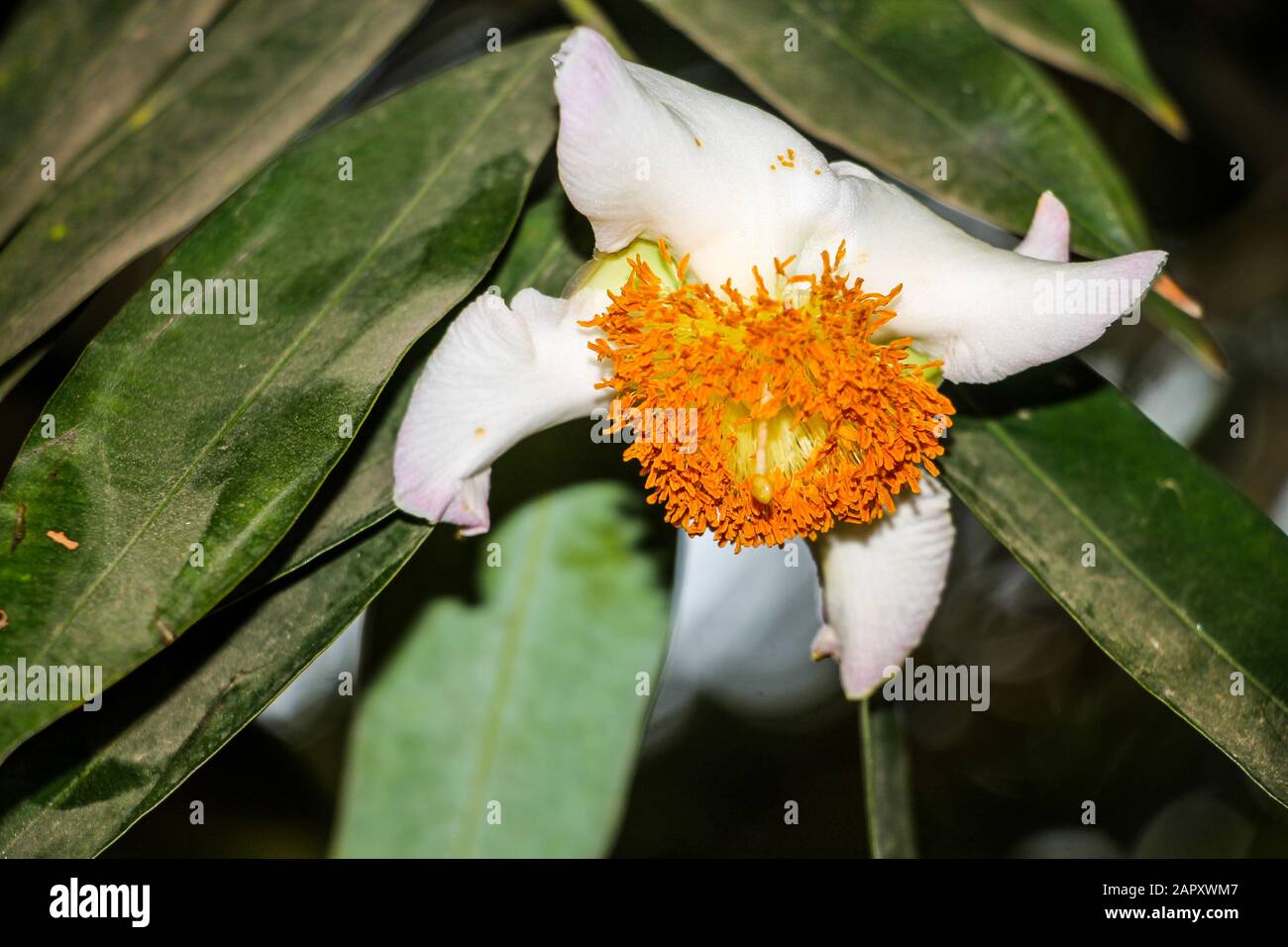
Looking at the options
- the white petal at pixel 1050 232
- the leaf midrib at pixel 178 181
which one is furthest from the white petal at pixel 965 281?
the leaf midrib at pixel 178 181

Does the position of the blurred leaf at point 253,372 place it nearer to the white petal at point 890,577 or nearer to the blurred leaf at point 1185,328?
the white petal at point 890,577

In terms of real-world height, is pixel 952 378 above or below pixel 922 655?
above

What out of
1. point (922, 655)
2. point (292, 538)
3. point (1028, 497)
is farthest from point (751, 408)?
point (922, 655)

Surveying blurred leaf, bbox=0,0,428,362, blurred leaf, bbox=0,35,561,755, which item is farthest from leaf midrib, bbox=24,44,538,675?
blurred leaf, bbox=0,0,428,362

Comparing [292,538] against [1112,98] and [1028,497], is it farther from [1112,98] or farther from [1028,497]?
[1112,98]

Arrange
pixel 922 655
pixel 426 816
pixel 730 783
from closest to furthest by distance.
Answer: pixel 426 816, pixel 922 655, pixel 730 783

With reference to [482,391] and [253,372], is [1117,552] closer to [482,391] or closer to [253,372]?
[482,391]
